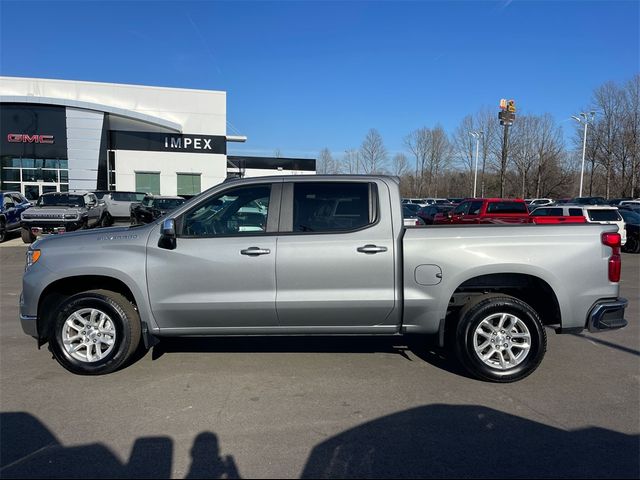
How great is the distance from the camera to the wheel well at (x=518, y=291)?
4637 millimetres

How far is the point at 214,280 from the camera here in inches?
176

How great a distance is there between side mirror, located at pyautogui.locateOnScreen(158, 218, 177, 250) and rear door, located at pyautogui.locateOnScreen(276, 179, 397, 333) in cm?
99

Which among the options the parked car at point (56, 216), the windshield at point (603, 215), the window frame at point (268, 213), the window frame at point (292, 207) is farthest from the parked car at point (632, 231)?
the parked car at point (56, 216)

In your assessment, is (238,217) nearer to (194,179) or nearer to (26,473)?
(26,473)

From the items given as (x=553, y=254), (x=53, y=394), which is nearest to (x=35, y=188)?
(x=53, y=394)

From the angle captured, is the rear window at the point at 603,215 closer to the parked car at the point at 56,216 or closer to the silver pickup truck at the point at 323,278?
the silver pickup truck at the point at 323,278

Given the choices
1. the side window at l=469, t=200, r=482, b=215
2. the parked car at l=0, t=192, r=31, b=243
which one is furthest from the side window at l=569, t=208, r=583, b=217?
the parked car at l=0, t=192, r=31, b=243

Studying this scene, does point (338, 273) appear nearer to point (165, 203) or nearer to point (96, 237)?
point (96, 237)

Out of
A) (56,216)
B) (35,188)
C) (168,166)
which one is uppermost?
(168,166)

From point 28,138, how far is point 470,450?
35931 mm

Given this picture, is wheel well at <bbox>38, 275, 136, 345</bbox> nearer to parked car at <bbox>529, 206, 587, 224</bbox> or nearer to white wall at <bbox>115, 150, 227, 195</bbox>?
parked car at <bbox>529, 206, 587, 224</bbox>

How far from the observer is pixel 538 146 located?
2518 inches

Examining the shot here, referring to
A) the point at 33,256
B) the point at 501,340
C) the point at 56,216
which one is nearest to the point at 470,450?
the point at 501,340

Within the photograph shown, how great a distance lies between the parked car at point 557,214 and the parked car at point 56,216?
623 inches
